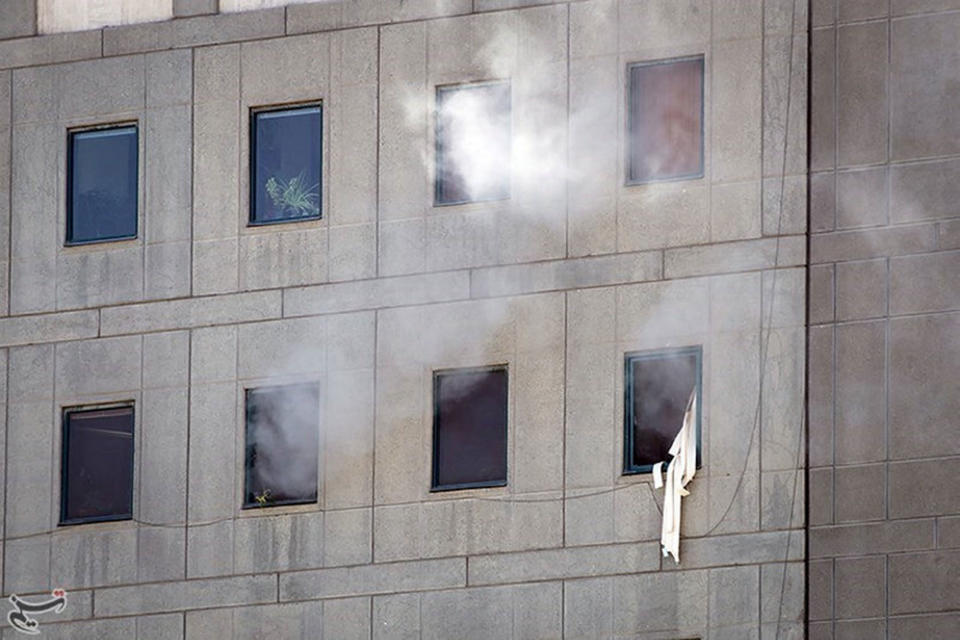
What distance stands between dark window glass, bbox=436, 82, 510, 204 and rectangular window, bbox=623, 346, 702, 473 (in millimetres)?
3140

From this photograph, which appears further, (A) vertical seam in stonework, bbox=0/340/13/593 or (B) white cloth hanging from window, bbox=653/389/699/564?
(A) vertical seam in stonework, bbox=0/340/13/593

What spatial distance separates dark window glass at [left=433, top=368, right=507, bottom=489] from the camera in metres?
42.1

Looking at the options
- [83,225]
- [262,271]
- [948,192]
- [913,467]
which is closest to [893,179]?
[948,192]

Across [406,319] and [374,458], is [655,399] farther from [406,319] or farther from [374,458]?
[374,458]

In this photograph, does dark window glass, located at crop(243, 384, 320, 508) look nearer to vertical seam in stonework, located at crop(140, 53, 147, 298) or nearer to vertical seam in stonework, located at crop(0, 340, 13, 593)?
vertical seam in stonework, located at crop(140, 53, 147, 298)

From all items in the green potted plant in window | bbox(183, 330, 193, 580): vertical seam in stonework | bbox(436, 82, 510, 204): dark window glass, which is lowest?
bbox(183, 330, 193, 580): vertical seam in stonework

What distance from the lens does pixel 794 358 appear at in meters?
40.3

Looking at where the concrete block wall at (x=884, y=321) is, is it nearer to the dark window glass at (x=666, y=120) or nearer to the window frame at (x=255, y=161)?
the dark window glass at (x=666, y=120)

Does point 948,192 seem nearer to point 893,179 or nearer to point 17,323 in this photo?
point 893,179

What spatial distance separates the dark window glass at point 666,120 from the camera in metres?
41.5

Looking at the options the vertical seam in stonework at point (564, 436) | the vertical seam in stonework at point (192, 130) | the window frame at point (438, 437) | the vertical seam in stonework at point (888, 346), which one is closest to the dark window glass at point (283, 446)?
the window frame at point (438, 437)

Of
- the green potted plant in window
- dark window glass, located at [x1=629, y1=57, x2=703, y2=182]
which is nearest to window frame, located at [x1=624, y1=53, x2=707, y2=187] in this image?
dark window glass, located at [x1=629, y1=57, x2=703, y2=182]

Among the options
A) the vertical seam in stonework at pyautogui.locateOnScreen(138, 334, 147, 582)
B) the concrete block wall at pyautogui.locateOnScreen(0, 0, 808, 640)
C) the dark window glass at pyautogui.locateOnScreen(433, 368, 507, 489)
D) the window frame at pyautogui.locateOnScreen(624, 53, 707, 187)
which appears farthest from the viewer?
the vertical seam in stonework at pyautogui.locateOnScreen(138, 334, 147, 582)

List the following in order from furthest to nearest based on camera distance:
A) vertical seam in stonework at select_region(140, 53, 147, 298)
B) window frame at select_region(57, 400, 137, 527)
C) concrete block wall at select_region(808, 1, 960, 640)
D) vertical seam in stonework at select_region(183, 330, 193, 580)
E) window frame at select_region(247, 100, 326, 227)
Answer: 1. vertical seam in stonework at select_region(140, 53, 147, 298)
2. window frame at select_region(57, 400, 137, 527)
3. window frame at select_region(247, 100, 326, 227)
4. vertical seam in stonework at select_region(183, 330, 193, 580)
5. concrete block wall at select_region(808, 1, 960, 640)
